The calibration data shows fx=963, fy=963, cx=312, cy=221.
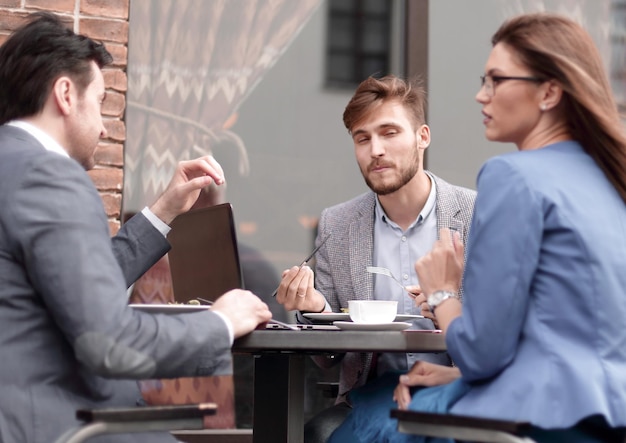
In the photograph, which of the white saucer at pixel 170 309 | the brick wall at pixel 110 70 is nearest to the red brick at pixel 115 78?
the brick wall at pixel 110 70

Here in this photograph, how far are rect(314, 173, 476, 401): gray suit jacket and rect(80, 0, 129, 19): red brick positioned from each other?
1254 millimetres

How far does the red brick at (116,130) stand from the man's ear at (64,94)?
183cm

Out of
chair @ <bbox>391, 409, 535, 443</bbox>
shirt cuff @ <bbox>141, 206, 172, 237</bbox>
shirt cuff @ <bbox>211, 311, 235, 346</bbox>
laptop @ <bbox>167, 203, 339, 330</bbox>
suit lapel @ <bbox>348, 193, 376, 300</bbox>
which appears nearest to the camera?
chair @ <bbox>391, 409, 535, 443</bbox>

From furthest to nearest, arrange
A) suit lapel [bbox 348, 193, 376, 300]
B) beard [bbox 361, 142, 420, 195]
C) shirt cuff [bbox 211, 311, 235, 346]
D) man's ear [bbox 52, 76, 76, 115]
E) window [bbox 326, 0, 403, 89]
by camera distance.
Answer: window [bbox 326, 0, 403, 89], beard [bbox 361, 142, 420, 195], suit lapel [bbox 348, 193, 376, 300], man's ear [bbox 52, 76, 76, 115], shirt cuff [bbox 211, 311, 235, 346]

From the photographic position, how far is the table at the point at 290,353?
6.72 ft

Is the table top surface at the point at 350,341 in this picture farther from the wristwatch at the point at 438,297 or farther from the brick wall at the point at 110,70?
the brick wall at the point at 110,70

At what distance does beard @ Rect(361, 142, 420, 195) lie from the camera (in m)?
3.40

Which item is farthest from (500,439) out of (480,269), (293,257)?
(293,257)

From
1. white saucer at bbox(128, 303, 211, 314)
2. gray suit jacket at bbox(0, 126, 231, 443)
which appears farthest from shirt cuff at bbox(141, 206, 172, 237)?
gray suit jacket at bbox(0, 126, 231, 443)

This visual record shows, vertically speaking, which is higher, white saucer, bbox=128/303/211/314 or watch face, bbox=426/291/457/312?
watch face, bbox=426/291/457/312

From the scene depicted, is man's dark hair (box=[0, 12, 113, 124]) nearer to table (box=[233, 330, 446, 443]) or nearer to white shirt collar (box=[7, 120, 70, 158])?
white shirt collar (box=[7, 120, 70, 158])

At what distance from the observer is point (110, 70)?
3.94m

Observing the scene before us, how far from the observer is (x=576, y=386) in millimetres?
1757

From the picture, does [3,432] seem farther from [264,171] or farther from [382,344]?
[264,171]
